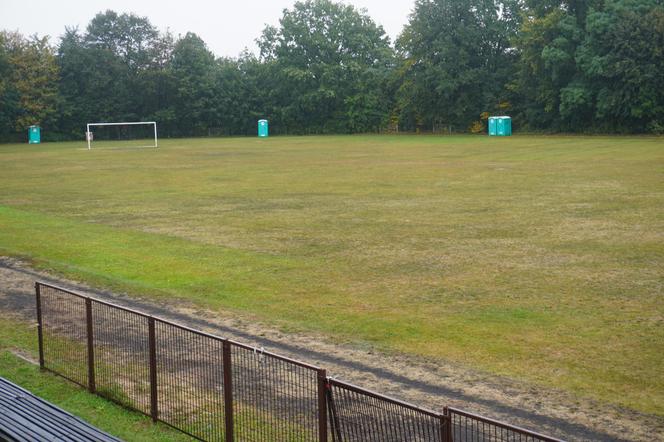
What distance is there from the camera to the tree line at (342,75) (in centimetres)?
8000

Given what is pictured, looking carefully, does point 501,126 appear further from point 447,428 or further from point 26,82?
point 447,428

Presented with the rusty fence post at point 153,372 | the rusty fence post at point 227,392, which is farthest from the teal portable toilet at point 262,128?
the rusty fence post at point 227,392

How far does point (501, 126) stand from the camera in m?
85.9

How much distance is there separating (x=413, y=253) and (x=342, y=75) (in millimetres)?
93464

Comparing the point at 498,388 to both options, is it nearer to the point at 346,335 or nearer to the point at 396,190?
the point at 346,335

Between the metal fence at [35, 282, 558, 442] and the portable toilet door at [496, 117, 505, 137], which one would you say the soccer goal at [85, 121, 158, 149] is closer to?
the portable toilet door at [496, 117, 505, 137]

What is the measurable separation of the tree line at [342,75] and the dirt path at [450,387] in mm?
68539

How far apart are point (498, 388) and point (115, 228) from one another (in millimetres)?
17897

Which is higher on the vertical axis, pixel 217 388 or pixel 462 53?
pixel 462 53

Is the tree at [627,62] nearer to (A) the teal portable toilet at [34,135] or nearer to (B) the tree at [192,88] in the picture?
(B) the tree at [192,88]

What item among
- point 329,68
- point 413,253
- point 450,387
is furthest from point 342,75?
point 450,387

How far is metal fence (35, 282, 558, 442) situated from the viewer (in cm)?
727

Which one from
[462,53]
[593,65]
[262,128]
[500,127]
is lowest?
[500,127]

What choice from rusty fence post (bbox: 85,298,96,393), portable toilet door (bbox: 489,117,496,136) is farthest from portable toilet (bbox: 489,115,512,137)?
rusty fence post (bbox: 85,298,96,393)
